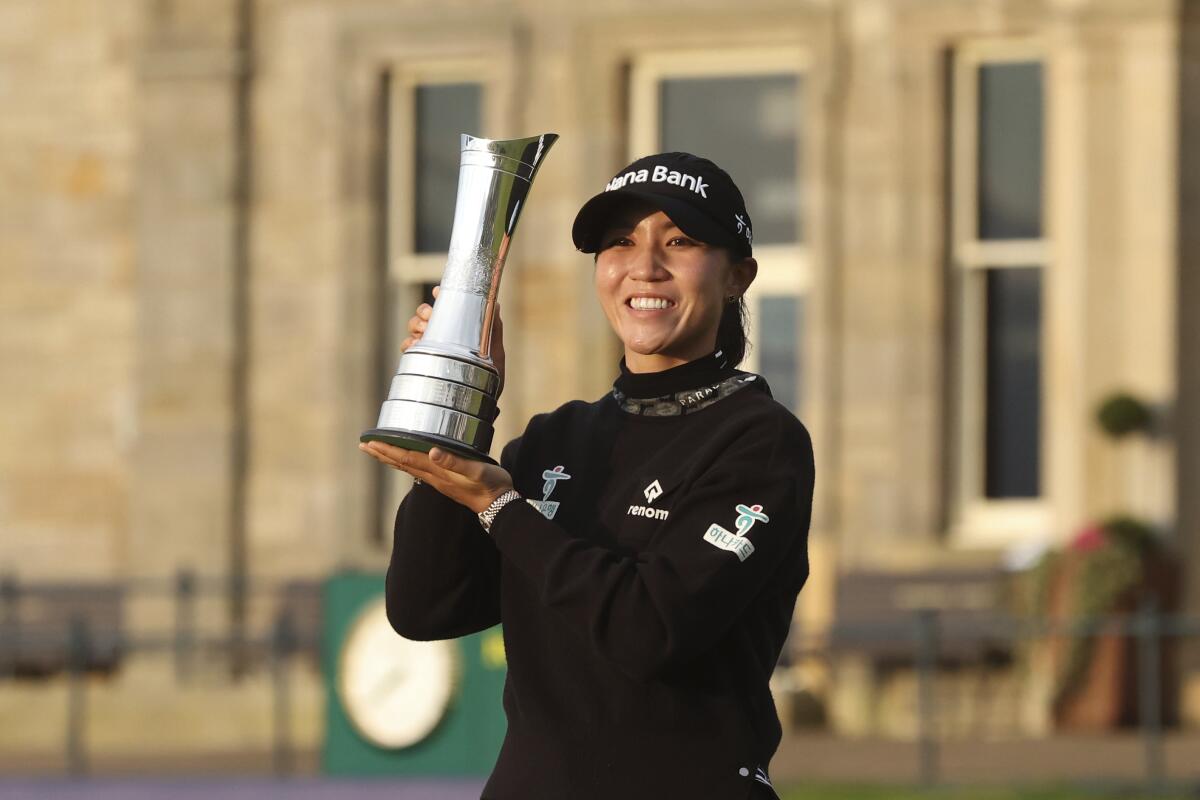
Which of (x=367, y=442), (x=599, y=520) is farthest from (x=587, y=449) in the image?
(x=367, y=442)

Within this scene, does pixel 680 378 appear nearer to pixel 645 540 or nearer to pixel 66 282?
pixel 645 540

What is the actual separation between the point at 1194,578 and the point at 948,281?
7.31 ft

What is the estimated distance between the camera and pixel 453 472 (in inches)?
128

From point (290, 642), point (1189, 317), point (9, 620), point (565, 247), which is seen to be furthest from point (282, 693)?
point (1189, 317)

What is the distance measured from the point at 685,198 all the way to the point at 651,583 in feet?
1.83

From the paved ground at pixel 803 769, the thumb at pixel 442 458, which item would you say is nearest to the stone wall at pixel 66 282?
the paved ground at pixel 803 769

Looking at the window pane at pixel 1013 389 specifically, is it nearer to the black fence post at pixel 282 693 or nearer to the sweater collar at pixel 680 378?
the black fence post at pixel 282 693

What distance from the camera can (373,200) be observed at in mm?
15148

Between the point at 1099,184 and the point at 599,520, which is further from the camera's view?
the point at 1099,184

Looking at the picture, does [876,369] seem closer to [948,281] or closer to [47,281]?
[948,281]

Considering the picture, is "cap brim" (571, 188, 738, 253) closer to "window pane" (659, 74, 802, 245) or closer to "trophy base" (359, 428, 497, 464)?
"trophy base" (359, 428, 497, 464)

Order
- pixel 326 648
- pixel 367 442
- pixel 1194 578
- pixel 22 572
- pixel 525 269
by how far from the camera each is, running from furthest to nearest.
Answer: pixel 22 572 → pixel 525 269 → pixel 1194 578 → pixel 326 648 → pixel 367 442

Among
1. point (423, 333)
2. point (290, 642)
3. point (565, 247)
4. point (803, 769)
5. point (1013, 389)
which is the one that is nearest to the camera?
point (423, 333)

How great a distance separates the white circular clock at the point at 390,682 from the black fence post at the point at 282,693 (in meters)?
1.15
